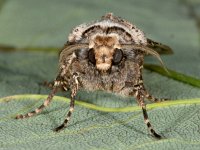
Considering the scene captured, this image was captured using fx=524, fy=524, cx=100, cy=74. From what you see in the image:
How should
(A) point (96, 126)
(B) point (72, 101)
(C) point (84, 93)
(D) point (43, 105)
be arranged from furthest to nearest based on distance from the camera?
1. (C) point (84, 93)
2. (D) point (43, 105)
3. (B) point (72, 101)
4. (A) point (96, 126)

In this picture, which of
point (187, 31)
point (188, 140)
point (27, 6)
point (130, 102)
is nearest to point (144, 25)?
point (187, 31)

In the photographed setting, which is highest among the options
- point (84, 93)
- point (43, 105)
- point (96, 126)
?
point (84, 93)

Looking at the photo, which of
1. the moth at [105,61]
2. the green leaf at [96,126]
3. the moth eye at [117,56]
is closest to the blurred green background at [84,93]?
the green leaf at [96,126]

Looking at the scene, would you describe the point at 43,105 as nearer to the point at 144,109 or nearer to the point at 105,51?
the point at 105,51

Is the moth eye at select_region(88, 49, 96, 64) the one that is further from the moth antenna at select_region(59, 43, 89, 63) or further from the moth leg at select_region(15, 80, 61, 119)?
the moth leg at select_region(15, 80, 61, 119)

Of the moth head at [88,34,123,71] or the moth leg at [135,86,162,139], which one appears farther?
the moth head at [88,34,123,71]

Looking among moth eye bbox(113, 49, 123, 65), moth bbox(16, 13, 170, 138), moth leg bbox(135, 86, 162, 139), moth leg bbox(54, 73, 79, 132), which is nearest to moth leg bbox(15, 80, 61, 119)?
moth bbox(16, 13, 170, 138)

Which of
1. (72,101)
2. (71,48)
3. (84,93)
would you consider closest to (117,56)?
(71,48)
